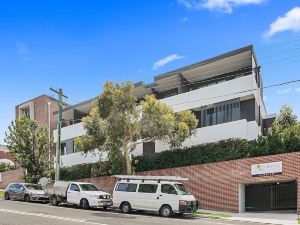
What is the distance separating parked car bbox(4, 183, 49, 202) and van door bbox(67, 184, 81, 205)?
4099 mm

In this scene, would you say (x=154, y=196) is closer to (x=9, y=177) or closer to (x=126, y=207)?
(x=126, y=207)

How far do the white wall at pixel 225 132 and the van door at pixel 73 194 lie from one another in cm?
930

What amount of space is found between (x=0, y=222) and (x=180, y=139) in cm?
1517

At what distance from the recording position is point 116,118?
100 feet

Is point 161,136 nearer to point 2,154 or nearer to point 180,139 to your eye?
point 180,139

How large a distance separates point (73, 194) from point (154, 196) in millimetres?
5895

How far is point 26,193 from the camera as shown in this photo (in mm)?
34125

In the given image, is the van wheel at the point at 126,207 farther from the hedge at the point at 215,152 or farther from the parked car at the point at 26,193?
the parked car at the point at 26,193

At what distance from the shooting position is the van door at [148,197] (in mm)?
26438

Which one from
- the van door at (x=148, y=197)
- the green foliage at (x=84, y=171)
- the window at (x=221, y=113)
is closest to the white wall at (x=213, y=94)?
the window at (x=221, y=113)

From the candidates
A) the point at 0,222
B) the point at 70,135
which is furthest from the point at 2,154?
the point at 0,222

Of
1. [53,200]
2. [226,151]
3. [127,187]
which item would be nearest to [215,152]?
[226,151]

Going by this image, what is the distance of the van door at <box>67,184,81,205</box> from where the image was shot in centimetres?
2952

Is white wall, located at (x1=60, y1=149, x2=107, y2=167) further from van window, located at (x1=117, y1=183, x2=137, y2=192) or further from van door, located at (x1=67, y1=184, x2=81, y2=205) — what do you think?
van window, located at (x1=117, y1=183, x2=137, y2=192)
